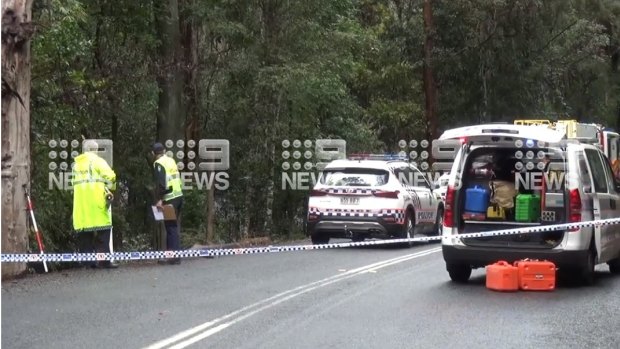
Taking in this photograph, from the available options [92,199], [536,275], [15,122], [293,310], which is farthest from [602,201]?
[15,122]

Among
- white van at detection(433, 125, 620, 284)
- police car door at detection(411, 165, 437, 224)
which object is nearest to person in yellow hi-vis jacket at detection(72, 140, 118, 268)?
white van at detection(433, 125, 620, 284)

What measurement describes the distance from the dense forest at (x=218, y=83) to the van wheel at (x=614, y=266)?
338 inches

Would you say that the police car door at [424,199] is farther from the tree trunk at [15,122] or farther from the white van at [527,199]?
the tree trunk at [15,122]

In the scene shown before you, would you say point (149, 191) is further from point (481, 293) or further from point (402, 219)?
point (481, 293)

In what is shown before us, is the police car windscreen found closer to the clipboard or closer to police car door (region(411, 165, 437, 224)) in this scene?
police car door (region(411, 165, 437, 224))

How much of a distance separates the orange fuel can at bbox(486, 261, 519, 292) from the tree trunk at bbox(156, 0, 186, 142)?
10.3 meters

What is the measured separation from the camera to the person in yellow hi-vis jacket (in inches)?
566

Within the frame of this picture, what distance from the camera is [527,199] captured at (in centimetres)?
1252

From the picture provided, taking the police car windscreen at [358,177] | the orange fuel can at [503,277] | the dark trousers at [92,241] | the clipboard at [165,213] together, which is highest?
the police car windscreen at [358,177]

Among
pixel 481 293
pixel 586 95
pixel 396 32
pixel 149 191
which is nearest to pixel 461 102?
pixel 396 32

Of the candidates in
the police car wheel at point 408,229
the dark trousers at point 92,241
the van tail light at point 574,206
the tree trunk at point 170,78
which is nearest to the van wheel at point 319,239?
the police car wheel at point 408,229

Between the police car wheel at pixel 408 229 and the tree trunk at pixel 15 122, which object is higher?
the tree trunk at pixel 15 122

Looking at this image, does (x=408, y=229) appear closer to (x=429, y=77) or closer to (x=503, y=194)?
(x=503, y=194)

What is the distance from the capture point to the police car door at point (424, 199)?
2006cm
